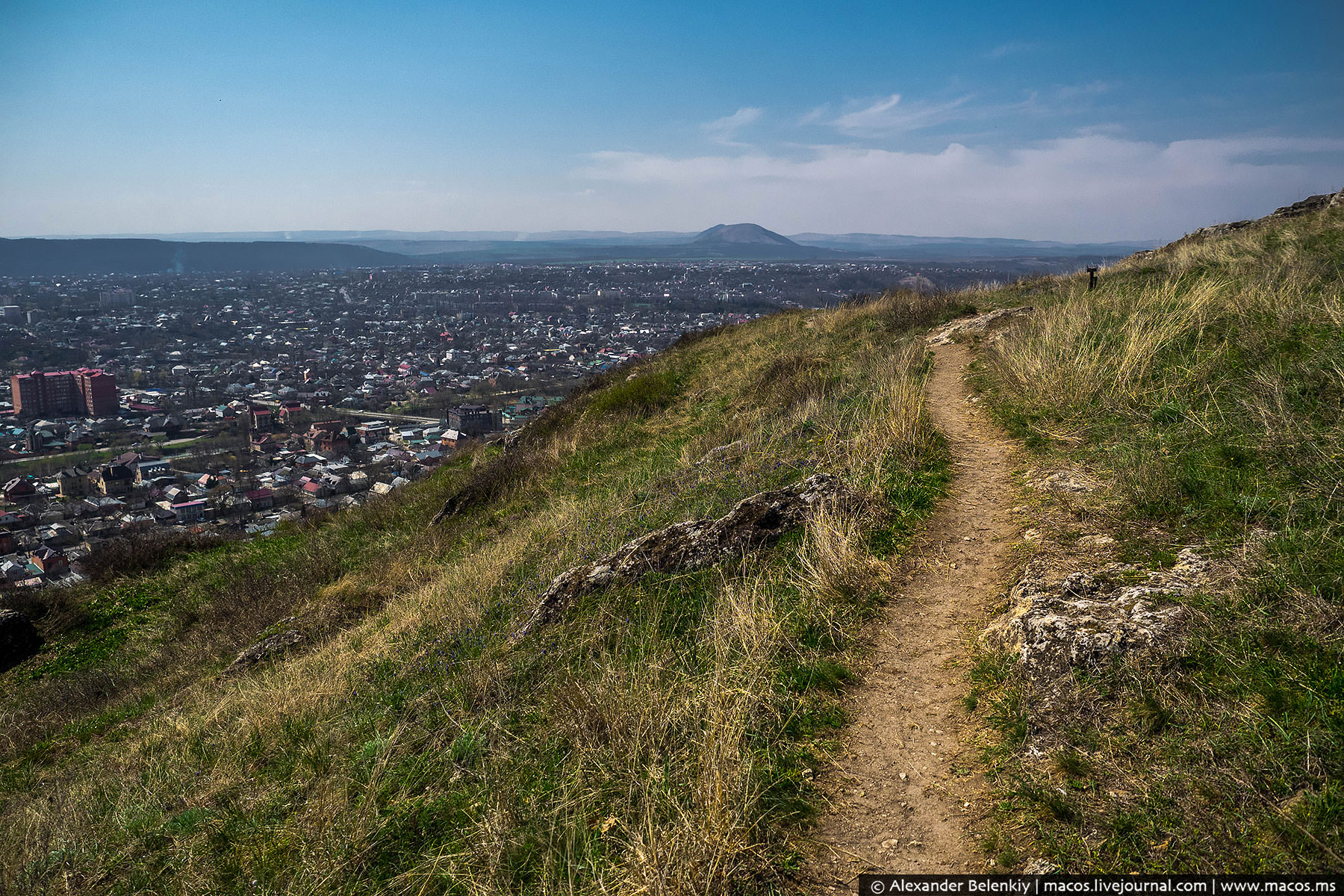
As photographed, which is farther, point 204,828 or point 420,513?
point 420,513

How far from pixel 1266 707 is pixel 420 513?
486 inches

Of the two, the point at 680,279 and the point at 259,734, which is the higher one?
the point at 680,279

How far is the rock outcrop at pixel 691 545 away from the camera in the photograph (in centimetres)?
497

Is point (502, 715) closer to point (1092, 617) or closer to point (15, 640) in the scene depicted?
point (1092, 617)

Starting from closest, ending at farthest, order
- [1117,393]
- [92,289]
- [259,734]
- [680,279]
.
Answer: [259,734] < [1117,393] < [92,289] < [680,279]

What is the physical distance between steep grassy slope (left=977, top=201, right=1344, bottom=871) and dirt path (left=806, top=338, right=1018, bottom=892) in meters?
0.19

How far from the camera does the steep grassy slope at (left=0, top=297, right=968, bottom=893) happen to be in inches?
109

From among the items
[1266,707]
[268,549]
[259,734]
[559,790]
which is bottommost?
[268,549]

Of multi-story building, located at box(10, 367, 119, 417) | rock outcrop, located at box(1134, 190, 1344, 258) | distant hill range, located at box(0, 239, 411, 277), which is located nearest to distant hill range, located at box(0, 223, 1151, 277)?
distant hill range, located at box(0, 239, 411, 277)

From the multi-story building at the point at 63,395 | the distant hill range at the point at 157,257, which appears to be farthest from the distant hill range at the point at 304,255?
the multi-story building at the point at 63,395

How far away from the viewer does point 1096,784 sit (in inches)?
94.1

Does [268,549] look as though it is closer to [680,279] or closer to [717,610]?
[717,610]

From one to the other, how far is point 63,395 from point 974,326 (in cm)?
4320

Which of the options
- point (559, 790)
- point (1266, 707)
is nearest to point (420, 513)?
point (559, 790)
